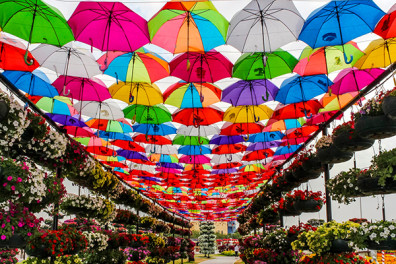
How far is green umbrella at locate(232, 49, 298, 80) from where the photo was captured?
6.07 metres

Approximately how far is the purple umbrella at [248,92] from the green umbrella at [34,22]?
3607 millimetres

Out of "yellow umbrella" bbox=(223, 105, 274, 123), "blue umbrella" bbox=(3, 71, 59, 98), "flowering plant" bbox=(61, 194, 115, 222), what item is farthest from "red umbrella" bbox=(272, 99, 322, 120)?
"blue umbrella" bbox=(3, 71, 59, 98)

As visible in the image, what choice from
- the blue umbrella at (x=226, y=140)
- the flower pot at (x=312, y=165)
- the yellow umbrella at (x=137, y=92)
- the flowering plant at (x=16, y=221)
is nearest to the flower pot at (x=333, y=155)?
the flower pot at (x=312, y=165)

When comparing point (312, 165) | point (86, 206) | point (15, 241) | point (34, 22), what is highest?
point (34, 22)

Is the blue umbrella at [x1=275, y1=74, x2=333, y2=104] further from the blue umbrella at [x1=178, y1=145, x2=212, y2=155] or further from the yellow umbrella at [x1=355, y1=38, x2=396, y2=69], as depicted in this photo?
the blue umbrella at [x1=178, y1=145, x2=212, y2=155]

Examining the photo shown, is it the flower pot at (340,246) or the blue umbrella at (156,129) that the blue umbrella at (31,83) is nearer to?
the blue umbrella at (156,129)

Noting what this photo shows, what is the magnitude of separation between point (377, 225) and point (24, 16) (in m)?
6.20

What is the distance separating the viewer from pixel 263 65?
602 centimetres

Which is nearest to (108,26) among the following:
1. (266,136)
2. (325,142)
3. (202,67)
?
(202,67)

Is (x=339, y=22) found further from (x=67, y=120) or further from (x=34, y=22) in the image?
(x=67, y=120)

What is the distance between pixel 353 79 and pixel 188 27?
3673 mm

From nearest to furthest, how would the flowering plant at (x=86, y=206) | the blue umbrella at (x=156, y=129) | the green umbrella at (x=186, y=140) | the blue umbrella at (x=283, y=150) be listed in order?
the flowering plant at (x=86, y=206), the blue umbrella at (x=156, y=129), the green umbrella at (x=186, y=140), the blue umbrella at (x=283, y=150)

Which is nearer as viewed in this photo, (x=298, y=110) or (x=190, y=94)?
(x=190, y=94)

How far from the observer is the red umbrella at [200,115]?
27.2 ft
